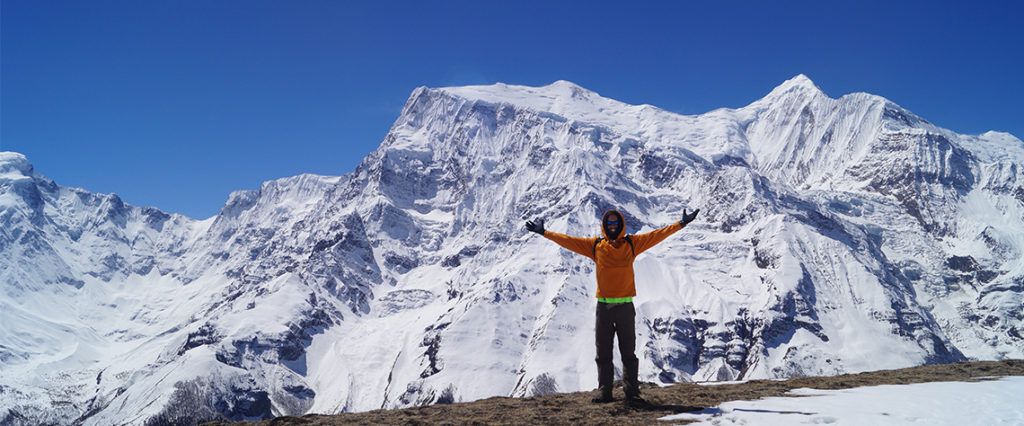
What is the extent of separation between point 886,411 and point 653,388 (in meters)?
10.5

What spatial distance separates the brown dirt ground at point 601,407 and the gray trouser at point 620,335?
3.15 ft

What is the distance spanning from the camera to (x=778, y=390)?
22453mm

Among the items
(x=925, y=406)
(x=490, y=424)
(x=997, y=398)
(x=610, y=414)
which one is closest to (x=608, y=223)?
(x=610, y=414)

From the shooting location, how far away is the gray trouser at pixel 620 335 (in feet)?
62.6

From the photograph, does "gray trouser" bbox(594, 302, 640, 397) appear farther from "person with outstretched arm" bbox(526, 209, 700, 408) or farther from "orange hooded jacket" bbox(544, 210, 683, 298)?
"orange hooded jacket" bbox(544, 210, 683, 298)

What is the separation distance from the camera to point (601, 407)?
19.1m

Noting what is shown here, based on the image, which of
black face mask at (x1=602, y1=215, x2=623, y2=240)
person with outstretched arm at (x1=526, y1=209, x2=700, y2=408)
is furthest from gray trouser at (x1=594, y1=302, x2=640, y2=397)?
black face mask at (x1=602, y1=215, x2=623, y2=240)

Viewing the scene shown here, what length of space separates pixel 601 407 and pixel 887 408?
298 inches

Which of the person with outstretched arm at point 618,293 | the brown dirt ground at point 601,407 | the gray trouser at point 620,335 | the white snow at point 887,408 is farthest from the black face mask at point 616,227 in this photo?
the white snow at point 887,408

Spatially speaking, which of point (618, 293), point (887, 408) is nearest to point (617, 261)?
point (618, 293)

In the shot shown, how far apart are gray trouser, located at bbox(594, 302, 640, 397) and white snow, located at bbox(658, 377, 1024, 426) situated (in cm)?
217

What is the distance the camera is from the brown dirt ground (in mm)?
18141

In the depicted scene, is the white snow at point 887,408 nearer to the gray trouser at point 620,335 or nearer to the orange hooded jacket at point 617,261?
the gray trouser at point 620,335

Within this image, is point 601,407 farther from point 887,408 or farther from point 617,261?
point 887,408
